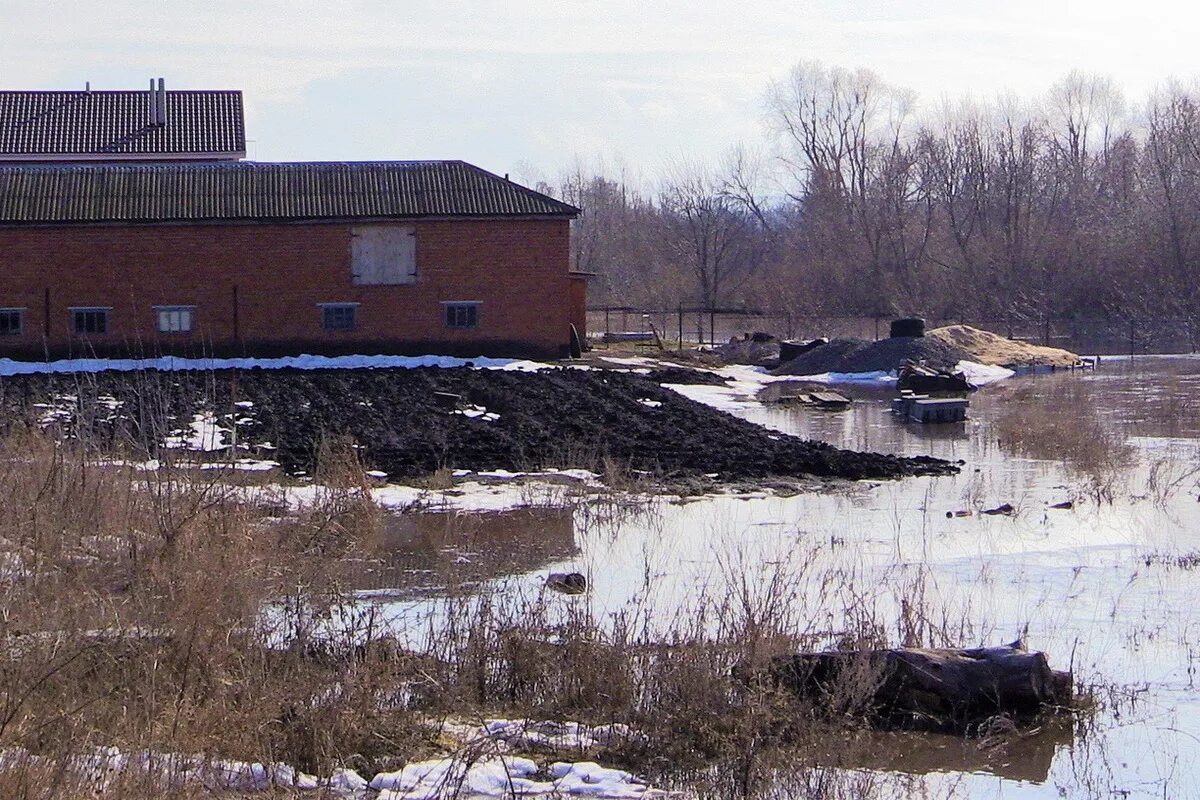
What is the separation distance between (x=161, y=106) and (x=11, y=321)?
16.4 meters

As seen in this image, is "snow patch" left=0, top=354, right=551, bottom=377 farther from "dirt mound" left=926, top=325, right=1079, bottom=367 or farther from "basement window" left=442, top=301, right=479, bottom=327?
"dirt mound" left=926, top=325, right=1079, bottom=367

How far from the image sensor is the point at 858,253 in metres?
79.3

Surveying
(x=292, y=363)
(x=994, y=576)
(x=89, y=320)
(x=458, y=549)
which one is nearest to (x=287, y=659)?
(x=458, y=549)

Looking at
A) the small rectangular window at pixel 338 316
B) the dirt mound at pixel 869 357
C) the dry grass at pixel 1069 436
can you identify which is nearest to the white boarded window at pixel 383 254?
the small rectangular window at pixel 338 316

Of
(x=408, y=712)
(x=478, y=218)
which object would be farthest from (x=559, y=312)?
(x=408, y=712)

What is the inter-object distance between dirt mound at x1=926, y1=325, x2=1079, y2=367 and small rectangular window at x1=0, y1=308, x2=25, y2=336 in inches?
1069

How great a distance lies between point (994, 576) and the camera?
12.1 metres

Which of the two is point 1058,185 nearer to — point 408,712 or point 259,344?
point 259,344

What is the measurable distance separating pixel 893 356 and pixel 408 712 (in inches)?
1338

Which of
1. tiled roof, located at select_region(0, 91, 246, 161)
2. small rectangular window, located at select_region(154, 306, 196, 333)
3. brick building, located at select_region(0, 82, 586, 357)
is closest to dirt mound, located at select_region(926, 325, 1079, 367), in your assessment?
brick building, located at select_region(0, 82, 586, 357)

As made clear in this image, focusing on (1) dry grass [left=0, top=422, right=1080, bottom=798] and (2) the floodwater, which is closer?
(1) dry grass [left=0, top=422, right=1080, bottom=798]

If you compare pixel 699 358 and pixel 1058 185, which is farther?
pixel 1058 185

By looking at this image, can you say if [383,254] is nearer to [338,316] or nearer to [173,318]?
[338,316]

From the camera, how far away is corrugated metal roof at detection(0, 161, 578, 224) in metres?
34.4
